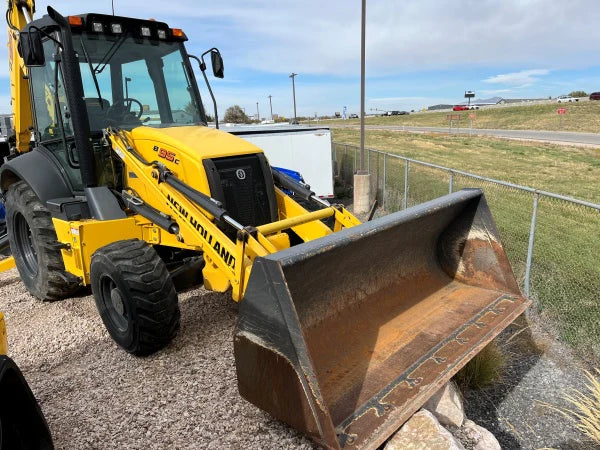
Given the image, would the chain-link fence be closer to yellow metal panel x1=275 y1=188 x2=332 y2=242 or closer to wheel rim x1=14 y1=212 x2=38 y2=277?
yellow metal panel x1=275 y1=188 x2=332 y2=242

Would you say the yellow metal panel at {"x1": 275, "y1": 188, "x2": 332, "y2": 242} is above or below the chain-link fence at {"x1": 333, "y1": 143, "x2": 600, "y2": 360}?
above

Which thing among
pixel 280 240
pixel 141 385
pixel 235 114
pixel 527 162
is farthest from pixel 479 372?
pixel 235 114

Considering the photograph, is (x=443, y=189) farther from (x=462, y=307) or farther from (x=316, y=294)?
(x=316, y=294)

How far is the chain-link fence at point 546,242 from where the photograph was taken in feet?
15.7

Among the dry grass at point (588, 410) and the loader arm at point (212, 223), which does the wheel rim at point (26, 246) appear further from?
the dry grass at point (588, 410)

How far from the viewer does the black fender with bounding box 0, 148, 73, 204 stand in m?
5.05

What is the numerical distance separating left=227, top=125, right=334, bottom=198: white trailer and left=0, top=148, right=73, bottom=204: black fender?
21.4 feet

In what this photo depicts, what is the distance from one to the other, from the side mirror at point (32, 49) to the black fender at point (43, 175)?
4.48ft

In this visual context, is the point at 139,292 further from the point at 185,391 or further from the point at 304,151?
the point at 304,151

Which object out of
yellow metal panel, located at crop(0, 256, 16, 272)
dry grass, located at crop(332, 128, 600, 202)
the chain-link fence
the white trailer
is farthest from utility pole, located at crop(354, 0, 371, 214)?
yellow metal panel, located at crop(0, 256, 16, 272)

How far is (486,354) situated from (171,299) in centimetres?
265

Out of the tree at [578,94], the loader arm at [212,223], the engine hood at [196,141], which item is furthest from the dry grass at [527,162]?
the tree at [578,94]

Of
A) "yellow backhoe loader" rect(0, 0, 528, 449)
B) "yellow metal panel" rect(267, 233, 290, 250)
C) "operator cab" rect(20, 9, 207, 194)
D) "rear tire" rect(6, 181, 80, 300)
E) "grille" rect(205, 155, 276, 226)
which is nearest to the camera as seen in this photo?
"yellow backhoe loader" rect(0, 0, 528, 449)

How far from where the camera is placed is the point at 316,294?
3.27 meters
